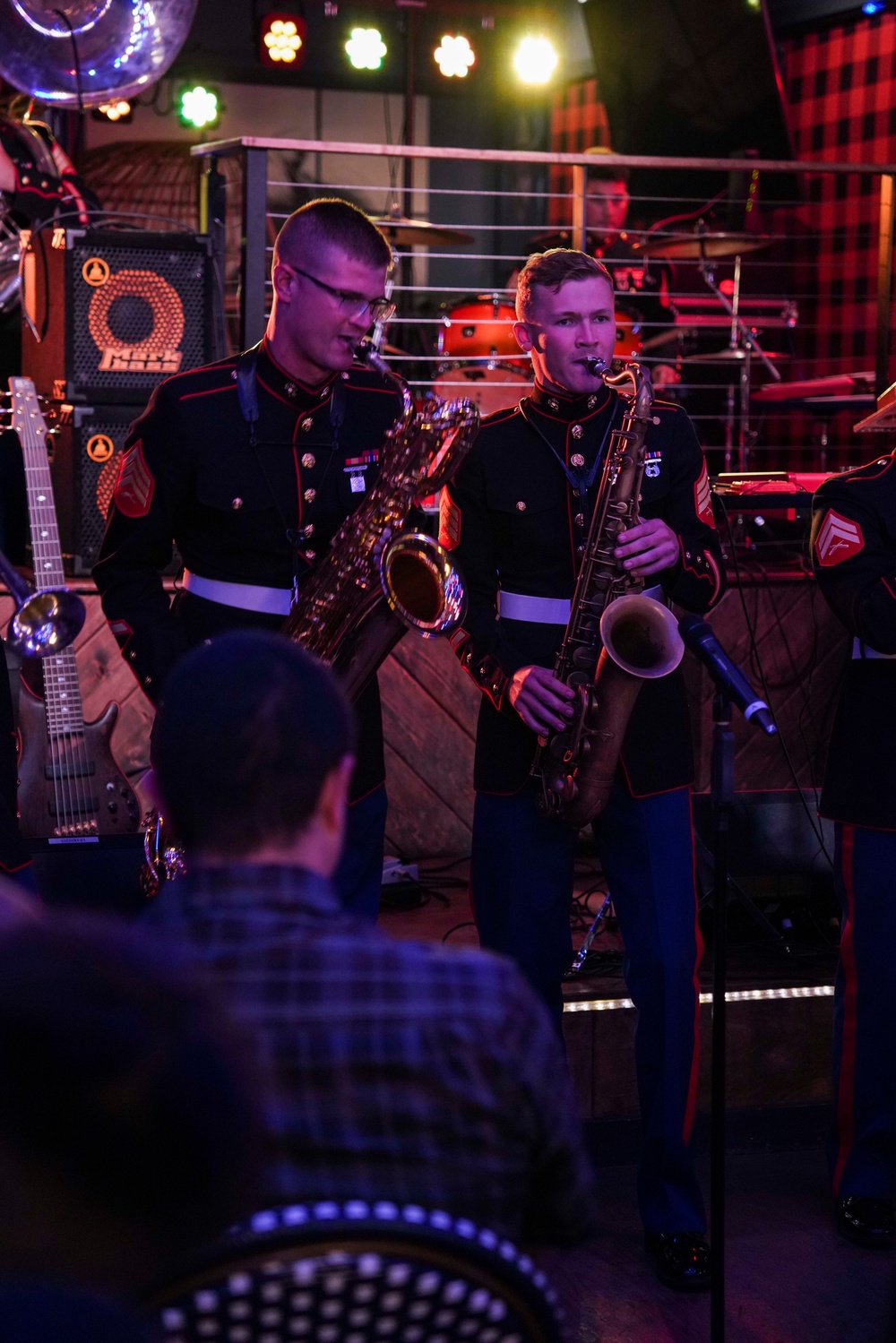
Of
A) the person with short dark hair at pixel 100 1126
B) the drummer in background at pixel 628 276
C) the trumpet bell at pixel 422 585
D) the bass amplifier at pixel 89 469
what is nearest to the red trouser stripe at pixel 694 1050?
the trumpet bell at pixel 422 585

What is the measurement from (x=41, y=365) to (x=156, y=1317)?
186 inches

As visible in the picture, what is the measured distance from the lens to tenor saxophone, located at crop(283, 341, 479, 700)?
270 cm

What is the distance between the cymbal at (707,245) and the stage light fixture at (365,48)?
9.80 ft

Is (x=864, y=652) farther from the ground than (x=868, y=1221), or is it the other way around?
(x=864, y=652)

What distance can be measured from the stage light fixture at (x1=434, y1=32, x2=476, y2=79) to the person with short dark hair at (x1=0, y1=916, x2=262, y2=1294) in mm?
10852

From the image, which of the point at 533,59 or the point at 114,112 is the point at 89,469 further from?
the point at 533,59

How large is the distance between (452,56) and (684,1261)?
31.3ft

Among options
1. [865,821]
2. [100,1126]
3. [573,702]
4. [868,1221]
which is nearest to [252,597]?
[573,702]

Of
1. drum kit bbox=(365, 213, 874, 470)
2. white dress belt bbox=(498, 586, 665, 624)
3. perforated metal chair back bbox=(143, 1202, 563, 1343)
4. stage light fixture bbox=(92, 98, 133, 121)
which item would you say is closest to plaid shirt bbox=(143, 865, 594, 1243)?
perforated metal chair back bbox=(143, 1202, 563, 1343)

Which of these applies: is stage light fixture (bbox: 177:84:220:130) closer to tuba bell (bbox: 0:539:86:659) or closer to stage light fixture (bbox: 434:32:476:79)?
stage light fixture (bbox: 434:32:476:79)

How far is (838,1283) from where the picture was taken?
3.07 metres

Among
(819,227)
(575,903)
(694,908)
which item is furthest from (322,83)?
(694,908)

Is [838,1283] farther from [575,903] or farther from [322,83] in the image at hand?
[322,83]

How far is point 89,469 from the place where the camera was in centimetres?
498
